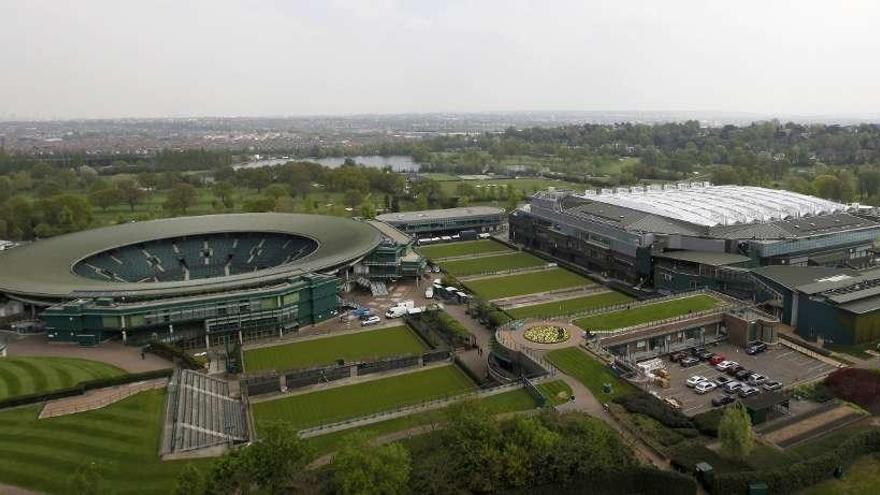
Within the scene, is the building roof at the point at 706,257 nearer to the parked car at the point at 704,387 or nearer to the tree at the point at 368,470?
the parked car at the point at 704,387

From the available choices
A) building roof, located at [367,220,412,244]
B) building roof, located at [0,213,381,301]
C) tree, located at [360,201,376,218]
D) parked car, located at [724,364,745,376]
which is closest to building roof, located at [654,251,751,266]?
parked car, located at [724,364,745,376]

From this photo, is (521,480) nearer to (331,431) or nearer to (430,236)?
(331,431)

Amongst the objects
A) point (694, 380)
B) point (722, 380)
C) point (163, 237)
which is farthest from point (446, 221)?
point (722, 380)

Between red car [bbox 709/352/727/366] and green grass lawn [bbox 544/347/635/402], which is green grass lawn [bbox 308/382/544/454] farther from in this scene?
red car [bbox 709/352/727/366]

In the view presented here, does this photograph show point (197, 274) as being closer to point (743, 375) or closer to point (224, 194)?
point (224, 194)

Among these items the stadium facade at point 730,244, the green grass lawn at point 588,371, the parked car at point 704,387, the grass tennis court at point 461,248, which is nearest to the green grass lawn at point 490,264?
the stadium facade at point 730,244

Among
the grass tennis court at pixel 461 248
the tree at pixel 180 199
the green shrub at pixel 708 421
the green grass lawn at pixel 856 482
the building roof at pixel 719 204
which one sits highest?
the building roof at pixel 719 204

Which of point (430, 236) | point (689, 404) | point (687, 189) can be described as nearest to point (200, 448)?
point (689, 404)
